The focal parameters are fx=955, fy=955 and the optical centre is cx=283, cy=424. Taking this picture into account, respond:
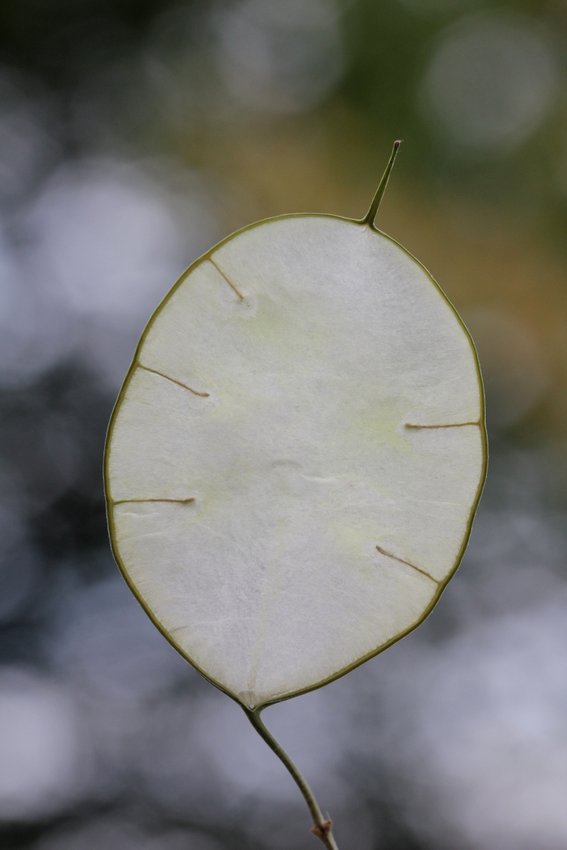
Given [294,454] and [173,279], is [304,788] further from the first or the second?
[173,279]

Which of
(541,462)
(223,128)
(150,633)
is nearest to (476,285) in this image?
(541,462)

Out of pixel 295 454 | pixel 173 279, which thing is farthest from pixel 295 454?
pixel 173 279

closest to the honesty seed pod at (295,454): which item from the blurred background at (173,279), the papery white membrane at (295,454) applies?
the papery white membrane at (295,454)

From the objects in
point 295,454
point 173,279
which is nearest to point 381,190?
point 295,454

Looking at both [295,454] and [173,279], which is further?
[173,279]

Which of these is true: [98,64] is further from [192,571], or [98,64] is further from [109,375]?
[192,571]

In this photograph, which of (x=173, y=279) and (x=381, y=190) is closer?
(x=381, y=190)

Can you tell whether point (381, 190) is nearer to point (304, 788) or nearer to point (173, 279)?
point (304, 788)

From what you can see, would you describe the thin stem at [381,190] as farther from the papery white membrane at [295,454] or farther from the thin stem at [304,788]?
the thin stem at [304,788]

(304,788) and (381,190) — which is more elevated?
(381,190)
